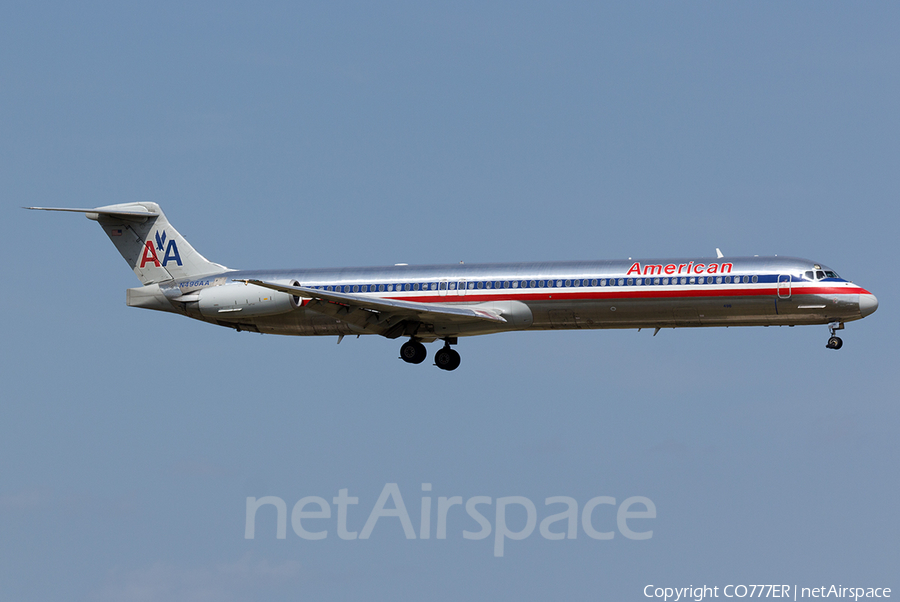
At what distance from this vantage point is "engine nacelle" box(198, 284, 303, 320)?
4362cm

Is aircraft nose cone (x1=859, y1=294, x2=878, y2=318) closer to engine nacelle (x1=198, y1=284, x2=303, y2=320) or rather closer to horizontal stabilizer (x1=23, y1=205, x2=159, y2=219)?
engine nacelle (x1=198, y1=284, x2=303, y2=320)

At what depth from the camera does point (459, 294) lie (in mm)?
42406

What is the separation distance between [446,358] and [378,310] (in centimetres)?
434

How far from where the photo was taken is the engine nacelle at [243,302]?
43625mm

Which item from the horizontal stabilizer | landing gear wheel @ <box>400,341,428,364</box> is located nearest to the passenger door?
landing gear wheel @ <box>400,341,428,364</box>

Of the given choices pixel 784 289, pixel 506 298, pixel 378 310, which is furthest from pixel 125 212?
pixel 784 289

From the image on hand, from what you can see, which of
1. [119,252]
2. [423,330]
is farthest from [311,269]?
[119,252]

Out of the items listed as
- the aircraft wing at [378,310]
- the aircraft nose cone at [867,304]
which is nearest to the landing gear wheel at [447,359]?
the aircraft wing at [378,310]

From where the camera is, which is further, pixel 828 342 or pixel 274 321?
pixel 274 321

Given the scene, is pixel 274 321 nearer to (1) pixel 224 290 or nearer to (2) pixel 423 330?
(1) pixel 224 290

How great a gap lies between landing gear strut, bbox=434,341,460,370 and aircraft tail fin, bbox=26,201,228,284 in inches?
376

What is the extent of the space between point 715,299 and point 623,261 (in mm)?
3345

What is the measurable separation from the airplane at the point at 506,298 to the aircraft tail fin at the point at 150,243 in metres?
0.35

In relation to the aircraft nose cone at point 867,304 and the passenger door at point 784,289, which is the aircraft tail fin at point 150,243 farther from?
the aircraft nose cone at point 867,304
